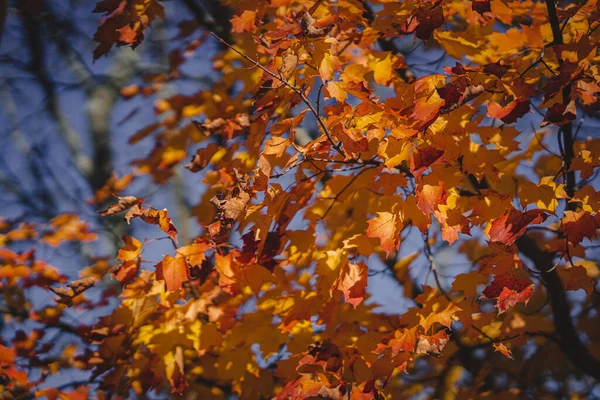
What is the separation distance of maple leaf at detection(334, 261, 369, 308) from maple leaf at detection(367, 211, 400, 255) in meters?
0.20

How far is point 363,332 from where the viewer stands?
91.3 inches

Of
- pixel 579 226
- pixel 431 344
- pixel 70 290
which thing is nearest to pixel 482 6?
pixel 579 226

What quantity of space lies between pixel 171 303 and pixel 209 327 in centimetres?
25

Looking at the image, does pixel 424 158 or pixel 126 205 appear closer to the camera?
pixel 424 158

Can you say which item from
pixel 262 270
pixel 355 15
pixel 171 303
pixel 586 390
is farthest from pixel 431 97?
pixel 586 390

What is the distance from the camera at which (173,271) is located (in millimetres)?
1954

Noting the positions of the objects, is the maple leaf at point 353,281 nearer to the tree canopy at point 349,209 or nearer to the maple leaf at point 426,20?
the tree canopy at point 349,209

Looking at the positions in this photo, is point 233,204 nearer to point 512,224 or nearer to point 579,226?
point 512,224

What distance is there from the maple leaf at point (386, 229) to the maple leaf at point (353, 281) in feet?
0.65

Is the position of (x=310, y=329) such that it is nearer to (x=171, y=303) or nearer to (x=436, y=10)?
(x=171, y=303)

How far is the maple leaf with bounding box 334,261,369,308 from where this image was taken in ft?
6.30

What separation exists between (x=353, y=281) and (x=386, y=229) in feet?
0.90

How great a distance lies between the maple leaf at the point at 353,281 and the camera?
1.92 meters

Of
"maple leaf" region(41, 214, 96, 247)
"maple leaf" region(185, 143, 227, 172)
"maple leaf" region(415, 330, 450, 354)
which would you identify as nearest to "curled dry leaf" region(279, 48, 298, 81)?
"maple leaf" region(185, 143, 227, 172)
